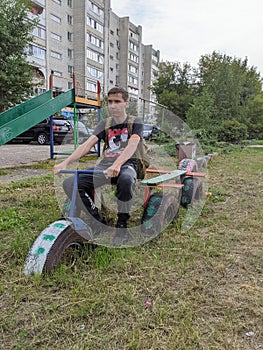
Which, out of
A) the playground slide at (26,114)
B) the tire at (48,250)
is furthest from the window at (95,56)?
the tire at (48,250)

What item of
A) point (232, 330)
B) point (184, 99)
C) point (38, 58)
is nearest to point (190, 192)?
point (232, 330)

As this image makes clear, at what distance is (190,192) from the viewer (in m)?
3.32

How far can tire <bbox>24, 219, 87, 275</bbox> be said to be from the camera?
1.77 m

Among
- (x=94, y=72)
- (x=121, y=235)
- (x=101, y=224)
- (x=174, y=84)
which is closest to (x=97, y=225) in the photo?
(x=101, y=224)

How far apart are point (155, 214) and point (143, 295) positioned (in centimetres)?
93

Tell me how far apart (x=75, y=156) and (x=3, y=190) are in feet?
6.09

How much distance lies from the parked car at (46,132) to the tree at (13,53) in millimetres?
1982

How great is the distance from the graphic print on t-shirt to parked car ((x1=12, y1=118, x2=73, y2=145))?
9.12 m

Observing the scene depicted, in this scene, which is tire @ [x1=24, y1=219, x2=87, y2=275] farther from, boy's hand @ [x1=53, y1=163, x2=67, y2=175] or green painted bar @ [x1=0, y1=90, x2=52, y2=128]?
green painted bar @ [x1=0, y1=90, x2=52, y2=128]

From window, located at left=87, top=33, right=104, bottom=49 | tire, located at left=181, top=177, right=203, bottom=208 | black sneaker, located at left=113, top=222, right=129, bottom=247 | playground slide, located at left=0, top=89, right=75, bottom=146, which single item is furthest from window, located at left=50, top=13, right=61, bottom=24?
black sneaker, located at left=113, top=222, right=129, bottom=247

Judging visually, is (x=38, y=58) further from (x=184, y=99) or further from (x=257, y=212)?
(x=257, y=212)

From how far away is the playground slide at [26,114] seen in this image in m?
2.92

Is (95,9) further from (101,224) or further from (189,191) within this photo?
(101,224)

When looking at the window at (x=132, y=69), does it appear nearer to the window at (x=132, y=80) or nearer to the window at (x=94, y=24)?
the window at (x=132, y=80)
